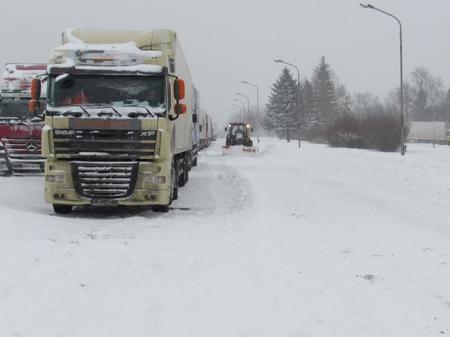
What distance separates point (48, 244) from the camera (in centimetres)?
→ 755

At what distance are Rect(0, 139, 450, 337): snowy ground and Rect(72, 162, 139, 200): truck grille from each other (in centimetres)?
55

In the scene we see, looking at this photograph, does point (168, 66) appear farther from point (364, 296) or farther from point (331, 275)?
point (364, 296)

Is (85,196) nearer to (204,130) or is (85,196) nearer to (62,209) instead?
(62,209)

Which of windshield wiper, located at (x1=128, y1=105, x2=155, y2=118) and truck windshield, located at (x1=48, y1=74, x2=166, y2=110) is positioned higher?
truck windshield, located at (x1=48, y1=74, x2=166, y2=110)

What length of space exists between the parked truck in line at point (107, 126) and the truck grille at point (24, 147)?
24.2ft

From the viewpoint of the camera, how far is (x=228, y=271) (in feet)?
21.9

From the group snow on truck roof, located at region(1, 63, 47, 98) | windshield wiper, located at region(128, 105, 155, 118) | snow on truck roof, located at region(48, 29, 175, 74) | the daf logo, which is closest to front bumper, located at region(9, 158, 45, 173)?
the daf logo

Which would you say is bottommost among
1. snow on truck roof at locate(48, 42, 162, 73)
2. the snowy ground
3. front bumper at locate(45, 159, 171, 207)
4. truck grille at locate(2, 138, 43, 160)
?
the snowy ground

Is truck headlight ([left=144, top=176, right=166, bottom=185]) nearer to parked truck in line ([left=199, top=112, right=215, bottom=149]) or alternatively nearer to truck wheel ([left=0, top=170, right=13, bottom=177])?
truck wheel ([left=0, top=170, right=13, bottom=177])

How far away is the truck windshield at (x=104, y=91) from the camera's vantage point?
1092cm

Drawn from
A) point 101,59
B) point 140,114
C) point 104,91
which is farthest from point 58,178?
point 101,59

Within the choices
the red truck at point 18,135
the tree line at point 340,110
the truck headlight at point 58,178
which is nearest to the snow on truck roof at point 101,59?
the truck headlight at point 58,178

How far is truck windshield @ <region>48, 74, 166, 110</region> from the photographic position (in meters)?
10.9

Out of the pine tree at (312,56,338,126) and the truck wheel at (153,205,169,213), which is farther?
the pine tree at (312,56,338,126)
